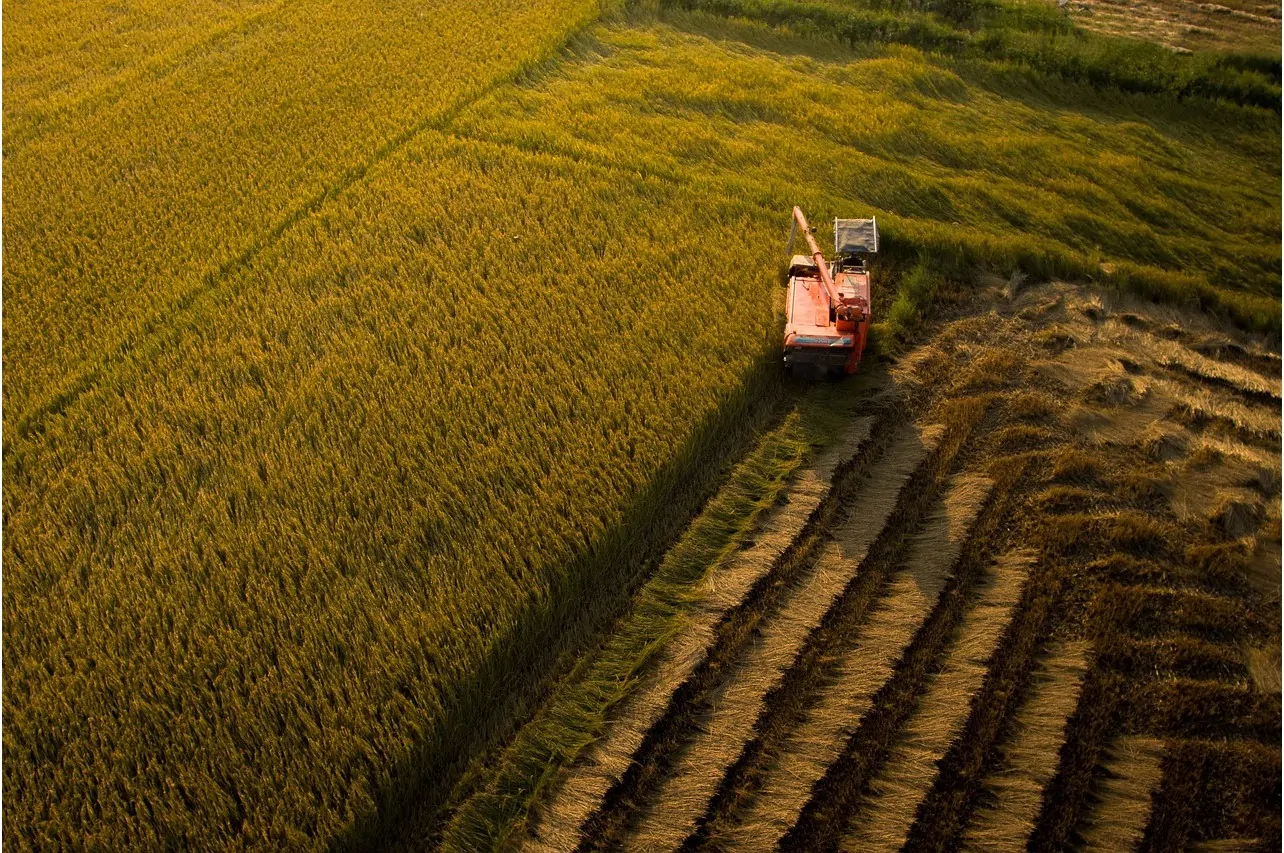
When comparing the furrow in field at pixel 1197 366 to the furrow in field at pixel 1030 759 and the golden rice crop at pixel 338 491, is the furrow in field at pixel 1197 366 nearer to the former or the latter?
the golden rice crop at pixel 338 491

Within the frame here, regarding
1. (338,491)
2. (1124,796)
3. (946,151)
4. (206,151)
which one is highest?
(206,151)

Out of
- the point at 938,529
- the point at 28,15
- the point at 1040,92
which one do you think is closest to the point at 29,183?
the point at 28,15

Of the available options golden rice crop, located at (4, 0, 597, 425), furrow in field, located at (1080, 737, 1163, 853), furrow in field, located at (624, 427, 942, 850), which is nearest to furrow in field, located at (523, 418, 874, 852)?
furrow in field, located at (624, 427, 942, 850)

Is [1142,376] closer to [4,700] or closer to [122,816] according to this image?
[122,816]

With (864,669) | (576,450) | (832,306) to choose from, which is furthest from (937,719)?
(832,306)

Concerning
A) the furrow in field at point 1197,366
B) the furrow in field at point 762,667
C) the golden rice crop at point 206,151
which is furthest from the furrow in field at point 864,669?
the golden rice crop at point 206,151

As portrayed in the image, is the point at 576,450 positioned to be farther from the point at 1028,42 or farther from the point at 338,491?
the point at 1028,42

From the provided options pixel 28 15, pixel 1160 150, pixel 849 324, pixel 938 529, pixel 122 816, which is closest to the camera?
pixel 122 816
